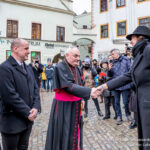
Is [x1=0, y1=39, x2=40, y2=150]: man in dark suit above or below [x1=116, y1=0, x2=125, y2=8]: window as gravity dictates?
below

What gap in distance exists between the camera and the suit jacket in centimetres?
261

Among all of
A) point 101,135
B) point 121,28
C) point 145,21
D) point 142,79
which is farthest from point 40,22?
point 142,79

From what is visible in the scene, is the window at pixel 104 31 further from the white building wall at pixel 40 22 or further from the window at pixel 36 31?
the window at pixel 36 31

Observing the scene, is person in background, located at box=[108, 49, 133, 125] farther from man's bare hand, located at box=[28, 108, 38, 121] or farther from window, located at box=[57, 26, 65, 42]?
window, located at box=[57, 26, 65, 42]

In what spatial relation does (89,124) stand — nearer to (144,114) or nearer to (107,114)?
(107,114)

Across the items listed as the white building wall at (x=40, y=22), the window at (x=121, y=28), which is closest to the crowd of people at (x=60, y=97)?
the white building wall at (x=40, y=22)

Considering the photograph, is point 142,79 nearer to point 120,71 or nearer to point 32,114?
point 32,114

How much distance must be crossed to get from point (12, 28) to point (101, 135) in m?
19.9

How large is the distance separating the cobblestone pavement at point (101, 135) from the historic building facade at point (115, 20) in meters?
18.8

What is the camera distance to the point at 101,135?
5066 millimetres

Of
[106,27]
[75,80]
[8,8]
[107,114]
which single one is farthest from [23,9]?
[75,80]

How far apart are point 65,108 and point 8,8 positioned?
21.1 metres

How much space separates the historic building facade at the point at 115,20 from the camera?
73.7 feet

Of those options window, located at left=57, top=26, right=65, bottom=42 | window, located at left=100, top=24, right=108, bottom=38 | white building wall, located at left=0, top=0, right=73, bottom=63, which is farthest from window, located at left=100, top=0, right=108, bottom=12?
window, located at left=57, top=26, right=65, bottom=42
